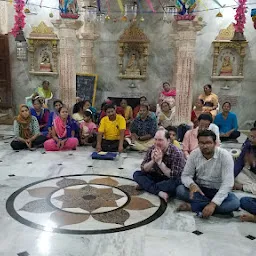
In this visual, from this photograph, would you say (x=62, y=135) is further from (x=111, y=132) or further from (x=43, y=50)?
(x=43, y=50)

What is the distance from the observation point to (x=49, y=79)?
9023mm

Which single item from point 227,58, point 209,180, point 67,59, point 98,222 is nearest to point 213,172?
point 209,180

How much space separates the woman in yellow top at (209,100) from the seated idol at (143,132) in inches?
76.7

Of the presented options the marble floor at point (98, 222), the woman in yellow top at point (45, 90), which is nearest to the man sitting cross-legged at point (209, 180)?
the marble floor at point (98, 222)

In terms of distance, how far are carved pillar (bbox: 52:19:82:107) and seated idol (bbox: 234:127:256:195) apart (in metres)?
4.64

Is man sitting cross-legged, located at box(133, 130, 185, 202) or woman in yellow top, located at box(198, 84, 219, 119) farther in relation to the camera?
woman in yellow top, located at box(198, 84, 219, 119)

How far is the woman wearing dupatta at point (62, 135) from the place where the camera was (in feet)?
18.7

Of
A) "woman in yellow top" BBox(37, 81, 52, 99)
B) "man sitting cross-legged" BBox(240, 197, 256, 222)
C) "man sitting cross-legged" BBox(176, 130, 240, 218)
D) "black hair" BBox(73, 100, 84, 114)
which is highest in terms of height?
"woman in yellow top" BBox(37, 81, 52, 99)

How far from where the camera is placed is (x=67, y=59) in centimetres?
747

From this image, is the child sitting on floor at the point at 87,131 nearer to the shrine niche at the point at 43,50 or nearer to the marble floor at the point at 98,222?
the marble floor at the point at 98,222

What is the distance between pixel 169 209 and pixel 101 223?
76 centimetres

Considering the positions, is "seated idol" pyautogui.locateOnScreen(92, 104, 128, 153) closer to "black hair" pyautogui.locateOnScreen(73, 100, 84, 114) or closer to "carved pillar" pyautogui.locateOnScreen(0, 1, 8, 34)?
"black hair" pyautogui.locateOnScreen(73, 100, 84, 114)

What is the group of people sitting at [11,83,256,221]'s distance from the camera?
3.24m

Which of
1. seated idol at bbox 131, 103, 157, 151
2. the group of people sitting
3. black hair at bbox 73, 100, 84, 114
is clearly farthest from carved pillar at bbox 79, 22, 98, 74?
seated idol at bbox 131, 103, 157, 151
